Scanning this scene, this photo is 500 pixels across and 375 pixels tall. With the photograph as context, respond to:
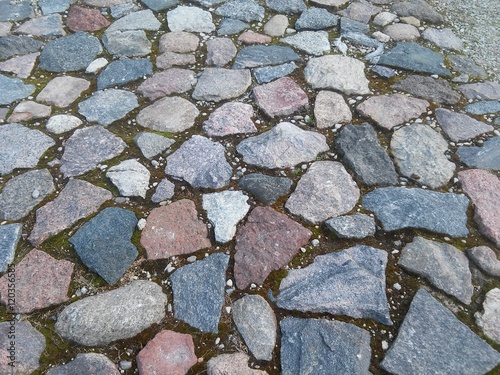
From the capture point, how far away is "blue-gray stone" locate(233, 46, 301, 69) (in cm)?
306

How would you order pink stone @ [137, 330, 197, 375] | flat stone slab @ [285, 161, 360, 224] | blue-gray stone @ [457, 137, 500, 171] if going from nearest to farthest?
1. pink stone @ [137, 330, 197, 375]
2. flat stone slab @ [285, 161, 360, 224]
3. blue-gray stone @ [457, 137, 500, 171]

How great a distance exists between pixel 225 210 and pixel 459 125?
5.03 ft

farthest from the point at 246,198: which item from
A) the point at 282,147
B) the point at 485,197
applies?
the point at 485,197

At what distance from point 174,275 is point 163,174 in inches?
25.1

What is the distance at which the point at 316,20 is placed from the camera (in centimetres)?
346

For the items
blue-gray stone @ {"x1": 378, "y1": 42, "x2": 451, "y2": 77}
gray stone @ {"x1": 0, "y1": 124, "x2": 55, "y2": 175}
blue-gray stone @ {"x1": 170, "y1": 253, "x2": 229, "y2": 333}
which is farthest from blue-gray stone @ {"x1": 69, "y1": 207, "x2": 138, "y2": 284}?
blue-gray stone @ {"x1": 378, "y1": 42, "x2": 451, "y2": 77}

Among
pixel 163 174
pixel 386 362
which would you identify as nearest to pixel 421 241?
pixel 386 362

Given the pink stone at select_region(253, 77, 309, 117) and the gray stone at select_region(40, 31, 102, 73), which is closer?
the pink stone at select_region(253, 77, 309, 117)

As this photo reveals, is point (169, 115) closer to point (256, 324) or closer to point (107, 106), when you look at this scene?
point (107, 106)

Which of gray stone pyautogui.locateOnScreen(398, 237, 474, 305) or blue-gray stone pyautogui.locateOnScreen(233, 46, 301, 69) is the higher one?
blue-gray stone pyautogui.locateOnScreen(233, 46, 301, 69)

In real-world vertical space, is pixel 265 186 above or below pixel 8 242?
above

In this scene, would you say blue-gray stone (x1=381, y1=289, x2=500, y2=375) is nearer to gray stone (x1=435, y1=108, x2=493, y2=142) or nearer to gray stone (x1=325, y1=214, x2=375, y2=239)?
gray stone (x1=325, y1=214, x2=375, y2=239)

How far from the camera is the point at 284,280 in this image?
1.89 metres

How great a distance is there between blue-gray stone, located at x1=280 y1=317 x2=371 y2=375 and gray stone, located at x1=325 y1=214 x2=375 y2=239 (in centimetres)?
45
